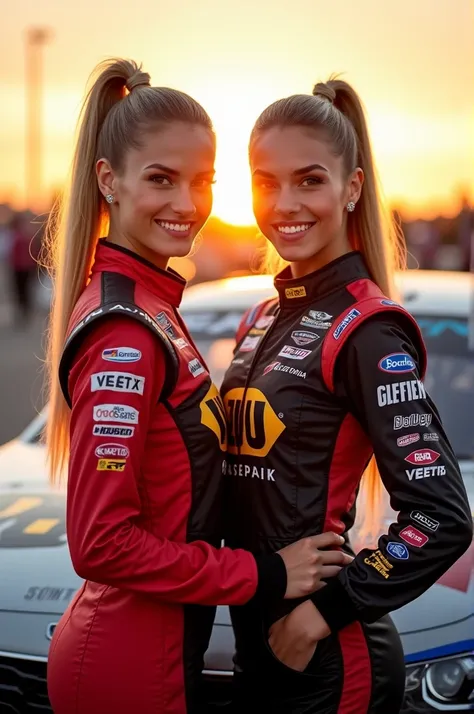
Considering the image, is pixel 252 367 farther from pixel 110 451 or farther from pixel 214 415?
pixel 110 451

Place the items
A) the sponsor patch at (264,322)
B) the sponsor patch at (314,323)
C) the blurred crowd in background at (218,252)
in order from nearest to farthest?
the sponsor patch at (314,323) → the sponsor patch at (264,322) → the blurred crowd in background at (218,252)

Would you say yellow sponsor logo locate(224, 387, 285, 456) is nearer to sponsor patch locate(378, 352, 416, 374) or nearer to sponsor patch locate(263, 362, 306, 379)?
sponsor patch locate(263, 362, 306, 379)

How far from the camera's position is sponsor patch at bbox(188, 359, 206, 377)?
2.23m

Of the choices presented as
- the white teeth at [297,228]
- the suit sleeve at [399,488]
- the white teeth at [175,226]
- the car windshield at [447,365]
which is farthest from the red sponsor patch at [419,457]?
the car windshield at [447,365]

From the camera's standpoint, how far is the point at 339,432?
86.1 inches

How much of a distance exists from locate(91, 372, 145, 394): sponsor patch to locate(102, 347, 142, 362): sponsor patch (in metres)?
0.03

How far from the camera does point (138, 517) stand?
7.14 ft

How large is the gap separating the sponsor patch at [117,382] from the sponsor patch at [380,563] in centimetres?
57

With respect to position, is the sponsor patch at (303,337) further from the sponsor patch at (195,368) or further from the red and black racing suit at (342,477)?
the sponsor patch at (195,368)

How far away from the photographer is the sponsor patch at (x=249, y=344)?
254 centimetres

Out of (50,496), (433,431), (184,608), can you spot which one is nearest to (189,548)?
(184,608)

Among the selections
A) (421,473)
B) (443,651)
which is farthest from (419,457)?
(443,651)

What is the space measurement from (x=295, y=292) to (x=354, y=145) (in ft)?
1.19

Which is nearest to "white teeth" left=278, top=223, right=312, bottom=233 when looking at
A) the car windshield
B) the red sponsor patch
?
the red sponsor patch
